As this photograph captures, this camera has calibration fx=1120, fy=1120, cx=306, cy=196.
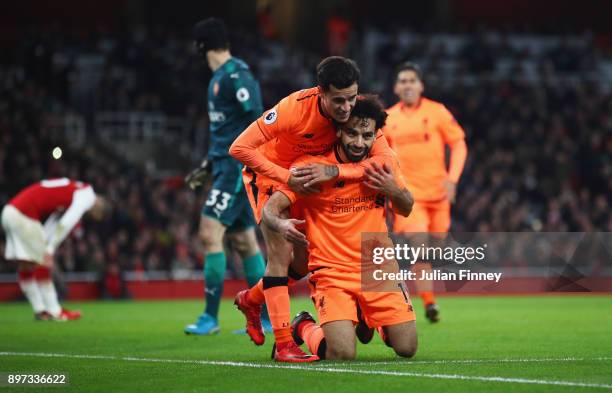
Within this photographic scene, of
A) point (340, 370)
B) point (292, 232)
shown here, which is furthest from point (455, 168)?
point (340, 370)

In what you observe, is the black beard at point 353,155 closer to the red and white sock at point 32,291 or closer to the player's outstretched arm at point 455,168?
the player's outstretched arm at point 455,168

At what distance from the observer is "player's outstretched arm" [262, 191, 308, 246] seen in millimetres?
7087

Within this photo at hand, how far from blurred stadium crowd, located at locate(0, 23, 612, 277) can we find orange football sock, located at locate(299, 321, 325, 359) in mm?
11446

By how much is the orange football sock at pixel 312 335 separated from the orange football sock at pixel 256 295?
1.22ft

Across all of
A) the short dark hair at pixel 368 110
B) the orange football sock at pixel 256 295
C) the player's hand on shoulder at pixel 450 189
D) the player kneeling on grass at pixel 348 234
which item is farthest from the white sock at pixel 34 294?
the short dark hair at pixel 368 110

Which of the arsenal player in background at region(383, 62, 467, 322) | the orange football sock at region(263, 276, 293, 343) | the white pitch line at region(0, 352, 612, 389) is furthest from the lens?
the arsenal player in background at region(383, 62, 467, 322)

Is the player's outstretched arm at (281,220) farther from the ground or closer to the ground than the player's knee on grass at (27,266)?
farther from the ground

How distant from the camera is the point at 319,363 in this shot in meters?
7.13

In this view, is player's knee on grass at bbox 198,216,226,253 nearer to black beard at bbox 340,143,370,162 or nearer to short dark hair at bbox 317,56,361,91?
black beard at bbox 340,143,370,162

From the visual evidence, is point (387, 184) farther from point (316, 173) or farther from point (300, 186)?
point (300, 186)

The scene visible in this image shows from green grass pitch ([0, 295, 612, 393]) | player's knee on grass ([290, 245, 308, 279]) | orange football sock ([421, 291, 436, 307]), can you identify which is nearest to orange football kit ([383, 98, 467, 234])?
orange football sock ([421, 291, 436, 307])

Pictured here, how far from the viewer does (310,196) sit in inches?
296

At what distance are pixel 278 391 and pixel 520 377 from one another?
1388 mm

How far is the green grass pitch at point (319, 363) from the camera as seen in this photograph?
6.12 meters
